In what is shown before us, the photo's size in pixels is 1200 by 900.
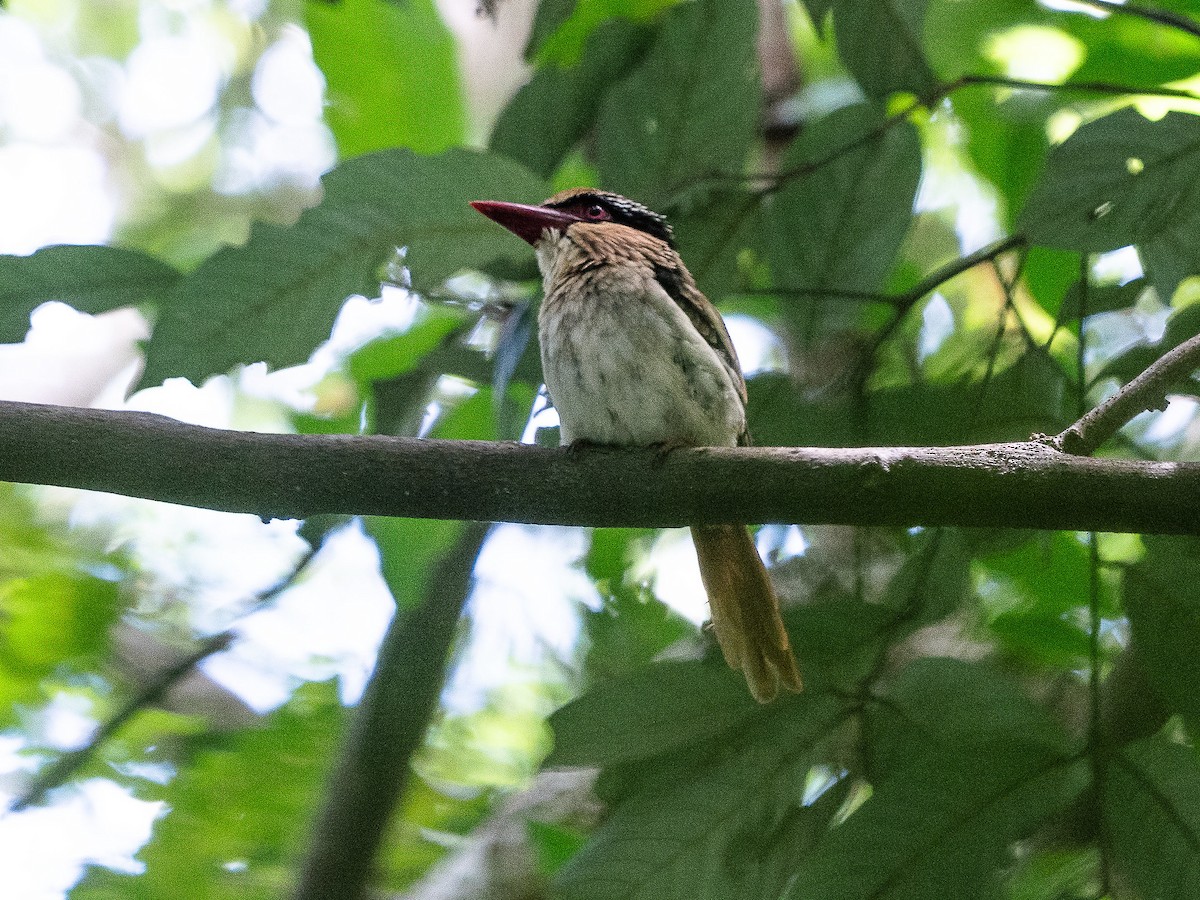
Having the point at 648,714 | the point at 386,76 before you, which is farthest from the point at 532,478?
the point at 386,76

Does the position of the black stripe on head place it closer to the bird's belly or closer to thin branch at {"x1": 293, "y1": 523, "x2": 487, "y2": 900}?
the bird's belly

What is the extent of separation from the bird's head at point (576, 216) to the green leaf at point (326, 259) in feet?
0.72

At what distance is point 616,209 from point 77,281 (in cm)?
121

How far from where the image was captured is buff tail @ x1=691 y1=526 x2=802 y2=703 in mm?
2127

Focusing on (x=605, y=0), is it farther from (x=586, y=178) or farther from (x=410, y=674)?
(x=410, y=674)

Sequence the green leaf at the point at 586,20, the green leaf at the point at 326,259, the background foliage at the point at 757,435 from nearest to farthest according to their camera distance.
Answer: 1. the background foliage at the point at 757,435
2. the green leaf at the point at 326,259
3. the green leaf at the point at 586,20

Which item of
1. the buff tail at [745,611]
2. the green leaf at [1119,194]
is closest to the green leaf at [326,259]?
the buff tail at [745,611]

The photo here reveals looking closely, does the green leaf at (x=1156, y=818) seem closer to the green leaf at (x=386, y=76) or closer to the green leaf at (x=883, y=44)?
the green leaf at (x=883, y=44)

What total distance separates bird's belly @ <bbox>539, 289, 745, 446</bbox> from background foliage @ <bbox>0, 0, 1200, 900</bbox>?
A: 105 millimetres

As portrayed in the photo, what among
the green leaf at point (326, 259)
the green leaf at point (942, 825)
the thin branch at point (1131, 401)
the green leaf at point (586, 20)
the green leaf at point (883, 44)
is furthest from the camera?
the green leaf at point (586, 20)

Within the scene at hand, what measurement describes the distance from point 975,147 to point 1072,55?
2.27 feet

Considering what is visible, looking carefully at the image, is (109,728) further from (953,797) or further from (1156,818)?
(1156,818)

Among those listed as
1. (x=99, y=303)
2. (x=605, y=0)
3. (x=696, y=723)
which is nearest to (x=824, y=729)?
(x=696, y=723)

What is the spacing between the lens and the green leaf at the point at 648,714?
196cm
